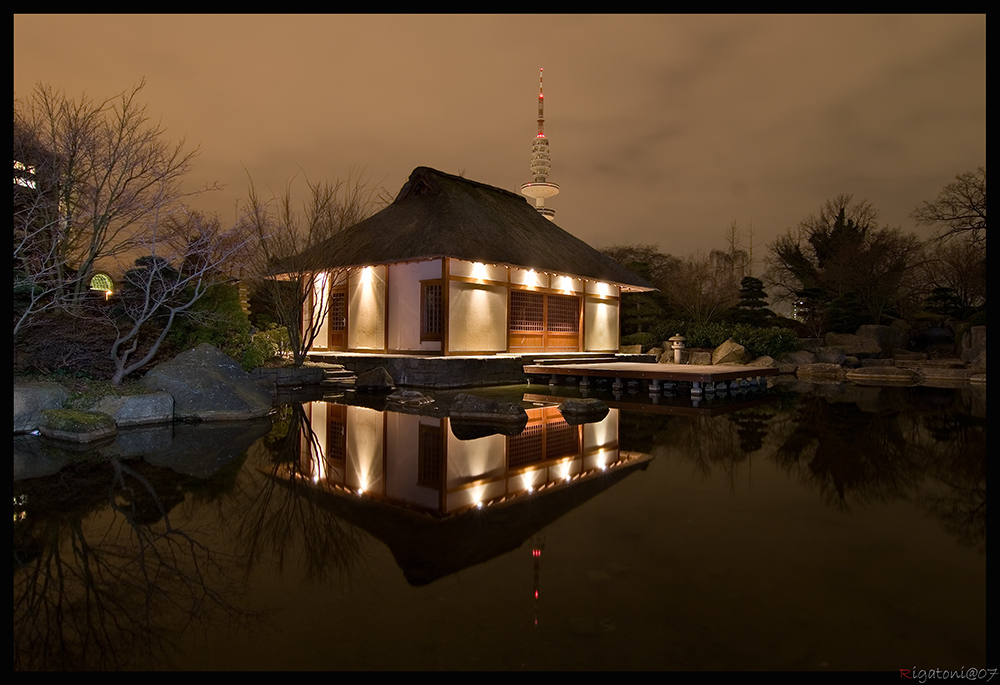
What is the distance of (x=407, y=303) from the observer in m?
14.8

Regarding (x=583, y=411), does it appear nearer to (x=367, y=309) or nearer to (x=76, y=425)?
(x=76, y=425)

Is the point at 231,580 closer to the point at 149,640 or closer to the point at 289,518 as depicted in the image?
the point at 149,640

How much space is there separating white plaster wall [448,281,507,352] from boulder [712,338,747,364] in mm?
8362

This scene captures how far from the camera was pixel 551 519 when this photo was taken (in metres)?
3.73

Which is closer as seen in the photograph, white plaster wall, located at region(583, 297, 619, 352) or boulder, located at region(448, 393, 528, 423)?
boulder, located at region(448, 393, 528, 423)

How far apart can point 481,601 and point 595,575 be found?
67 cm

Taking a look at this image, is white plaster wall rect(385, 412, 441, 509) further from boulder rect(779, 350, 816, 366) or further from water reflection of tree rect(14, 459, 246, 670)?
boulder rect(779, 350, 816, 366)

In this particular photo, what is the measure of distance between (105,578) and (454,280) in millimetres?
11613

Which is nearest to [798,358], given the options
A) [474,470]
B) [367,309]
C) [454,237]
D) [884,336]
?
[884,336]

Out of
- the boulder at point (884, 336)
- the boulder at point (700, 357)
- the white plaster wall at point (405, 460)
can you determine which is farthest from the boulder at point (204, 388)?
the boulder at point (884, 336)

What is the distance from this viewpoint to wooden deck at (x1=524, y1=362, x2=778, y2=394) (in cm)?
1170

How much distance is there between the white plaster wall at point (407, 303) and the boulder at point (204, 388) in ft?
20.5

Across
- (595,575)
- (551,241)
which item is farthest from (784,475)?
(551,241)

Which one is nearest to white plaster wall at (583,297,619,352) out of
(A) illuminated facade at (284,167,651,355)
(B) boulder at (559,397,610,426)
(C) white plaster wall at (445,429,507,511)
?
(A) illuminated facade at (284,167,651,355)
